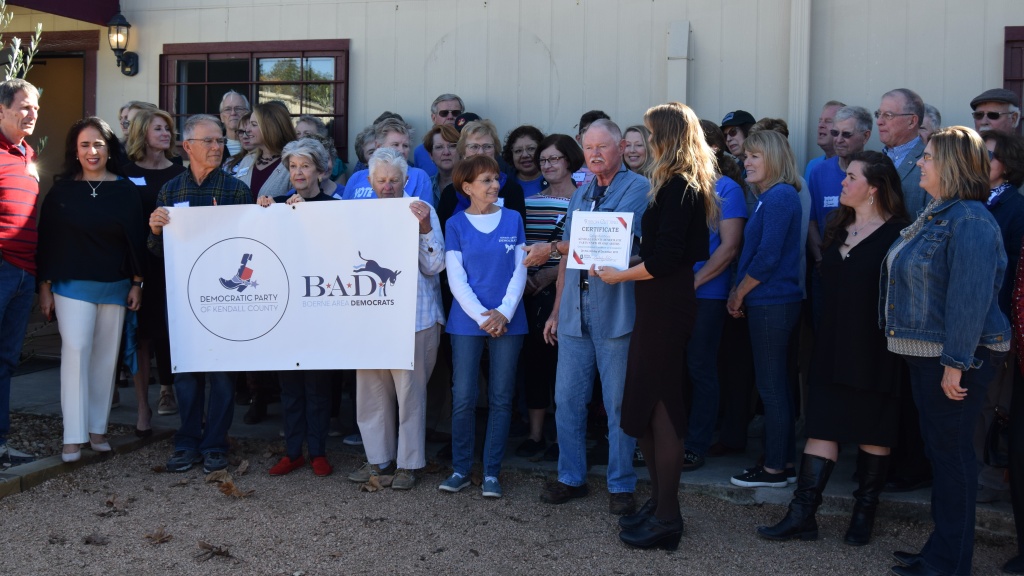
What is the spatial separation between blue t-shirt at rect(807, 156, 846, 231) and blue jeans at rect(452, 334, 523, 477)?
2.14 m

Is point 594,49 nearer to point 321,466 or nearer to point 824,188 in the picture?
point 824,188

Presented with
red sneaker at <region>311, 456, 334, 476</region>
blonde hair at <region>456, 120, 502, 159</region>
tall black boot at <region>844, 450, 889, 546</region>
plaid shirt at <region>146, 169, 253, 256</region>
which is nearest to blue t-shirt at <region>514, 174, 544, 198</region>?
blonde hair at <region>456, 120, 502, 159</region>

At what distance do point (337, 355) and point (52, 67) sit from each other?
8179mm

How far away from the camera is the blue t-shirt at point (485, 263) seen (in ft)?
17.4

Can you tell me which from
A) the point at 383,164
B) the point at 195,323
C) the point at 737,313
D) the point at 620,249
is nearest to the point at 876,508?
the point at 737,313

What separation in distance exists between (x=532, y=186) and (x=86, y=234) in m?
2.83

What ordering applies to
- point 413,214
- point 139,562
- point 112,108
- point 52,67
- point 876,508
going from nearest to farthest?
1. point 139,562
2. point 876,508
3. point 413,214
4. point 112,108
5. point 52,67

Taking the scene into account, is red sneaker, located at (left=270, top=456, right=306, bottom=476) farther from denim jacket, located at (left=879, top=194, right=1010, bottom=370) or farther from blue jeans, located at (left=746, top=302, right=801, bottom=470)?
denim jacket, located at (left=879, top=194, right=1010, bottom=370)

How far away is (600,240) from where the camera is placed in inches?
182

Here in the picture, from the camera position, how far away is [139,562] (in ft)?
14.5

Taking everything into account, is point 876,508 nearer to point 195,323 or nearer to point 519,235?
point 519,235

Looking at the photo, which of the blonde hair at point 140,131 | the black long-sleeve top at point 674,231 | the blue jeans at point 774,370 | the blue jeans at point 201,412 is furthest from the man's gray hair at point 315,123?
the blue jeans at point 774,370

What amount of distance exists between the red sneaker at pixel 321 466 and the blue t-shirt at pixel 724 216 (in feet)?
8.02

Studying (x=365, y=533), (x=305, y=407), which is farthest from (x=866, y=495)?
(x=305, y=407)
